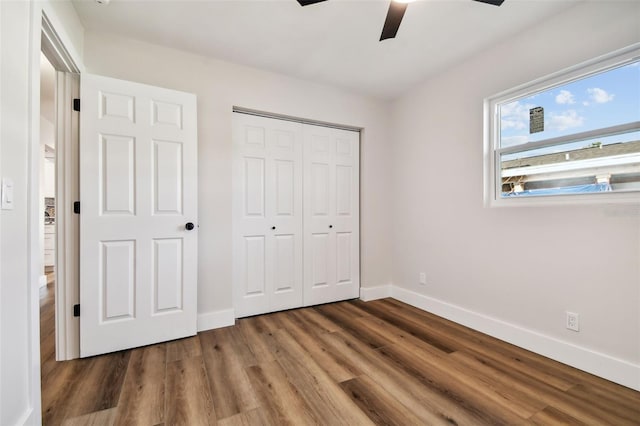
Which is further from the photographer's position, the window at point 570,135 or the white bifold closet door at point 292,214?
the white bifold closet door at point 292,214

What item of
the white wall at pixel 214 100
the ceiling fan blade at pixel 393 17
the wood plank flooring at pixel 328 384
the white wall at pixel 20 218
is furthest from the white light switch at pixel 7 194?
the ceiling fan blade at pixel 393 17

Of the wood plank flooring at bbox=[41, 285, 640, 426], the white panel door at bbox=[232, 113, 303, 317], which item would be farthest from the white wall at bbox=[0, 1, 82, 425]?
the white panel door at bbox=[232, 113, 303, 317]

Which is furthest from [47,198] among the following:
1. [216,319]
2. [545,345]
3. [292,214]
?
[545,345]

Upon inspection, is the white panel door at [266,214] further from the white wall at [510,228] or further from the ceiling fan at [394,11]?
the ceiling fan at [394,11]

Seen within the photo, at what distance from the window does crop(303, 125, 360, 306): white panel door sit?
1.47m

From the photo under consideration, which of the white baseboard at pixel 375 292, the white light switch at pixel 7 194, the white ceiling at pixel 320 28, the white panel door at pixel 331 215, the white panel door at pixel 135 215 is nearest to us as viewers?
the white light switch at pixel 7 194

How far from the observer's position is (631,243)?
173cm

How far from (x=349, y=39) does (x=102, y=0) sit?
1.74 metres

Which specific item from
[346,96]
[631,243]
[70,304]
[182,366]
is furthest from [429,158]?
[70,304]

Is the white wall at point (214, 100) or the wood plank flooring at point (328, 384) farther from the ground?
the white wall at point (214, 100)

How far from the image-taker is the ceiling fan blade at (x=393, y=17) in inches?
60.5

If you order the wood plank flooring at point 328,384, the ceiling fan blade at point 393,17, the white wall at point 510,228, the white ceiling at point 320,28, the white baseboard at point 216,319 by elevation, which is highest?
the white ceiling at point 320,28

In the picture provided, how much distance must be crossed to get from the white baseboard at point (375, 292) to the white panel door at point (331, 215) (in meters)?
0.09

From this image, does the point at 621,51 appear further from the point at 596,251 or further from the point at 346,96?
the point at 346,96
